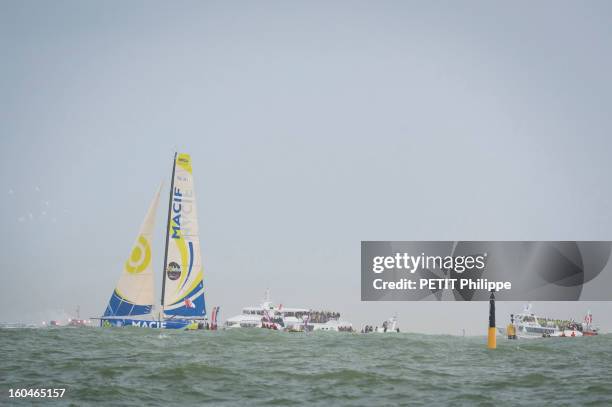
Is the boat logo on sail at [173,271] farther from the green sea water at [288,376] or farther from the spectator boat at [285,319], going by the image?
the spectator boat at [285,319]

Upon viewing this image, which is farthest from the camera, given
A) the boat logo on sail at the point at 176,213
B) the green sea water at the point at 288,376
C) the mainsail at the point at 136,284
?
the boat logo on sail at the point at 176,213

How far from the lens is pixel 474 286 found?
52.8 meters

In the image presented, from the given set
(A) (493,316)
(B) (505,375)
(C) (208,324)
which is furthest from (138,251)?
(B) (505,375)

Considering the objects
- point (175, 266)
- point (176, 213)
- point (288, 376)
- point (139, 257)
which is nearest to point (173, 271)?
point (175, 266)

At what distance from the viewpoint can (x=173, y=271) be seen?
60.8m

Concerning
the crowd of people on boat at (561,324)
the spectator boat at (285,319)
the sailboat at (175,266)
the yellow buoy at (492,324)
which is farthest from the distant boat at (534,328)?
the yellow buoy at (492,324)

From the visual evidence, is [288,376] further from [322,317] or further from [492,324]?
[322,317]

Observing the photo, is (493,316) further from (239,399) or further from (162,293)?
(162,293)

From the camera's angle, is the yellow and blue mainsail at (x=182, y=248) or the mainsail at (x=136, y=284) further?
the yellow and blue mainsail at (x=182, y=248)

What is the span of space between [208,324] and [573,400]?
156ft

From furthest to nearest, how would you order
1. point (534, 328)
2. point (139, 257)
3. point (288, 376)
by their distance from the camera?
point (534, 328)
point (139, 257)
point (288, 376)

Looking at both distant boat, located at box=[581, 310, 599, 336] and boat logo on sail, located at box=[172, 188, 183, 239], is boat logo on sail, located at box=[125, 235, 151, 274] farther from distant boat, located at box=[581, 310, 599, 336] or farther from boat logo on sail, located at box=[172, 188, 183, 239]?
distant boat, located at box=[581, 310, 599, 336]

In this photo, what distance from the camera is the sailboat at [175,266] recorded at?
58906 millimetres

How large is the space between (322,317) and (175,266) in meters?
53.1
